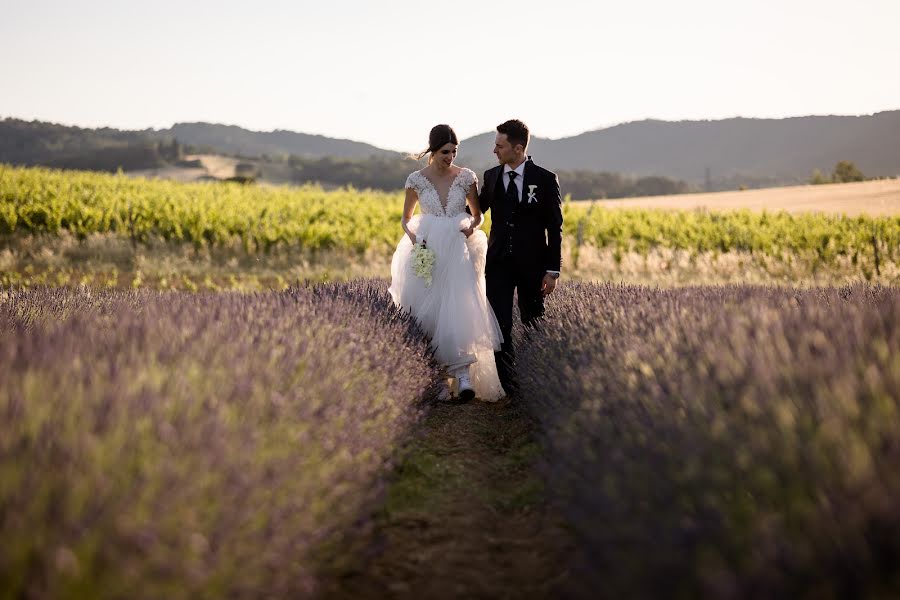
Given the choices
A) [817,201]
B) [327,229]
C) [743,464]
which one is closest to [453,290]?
[743,464]

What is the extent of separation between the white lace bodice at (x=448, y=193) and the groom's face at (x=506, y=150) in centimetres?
47

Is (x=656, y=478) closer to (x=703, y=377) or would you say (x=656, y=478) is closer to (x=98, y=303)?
(x=703, y=377)

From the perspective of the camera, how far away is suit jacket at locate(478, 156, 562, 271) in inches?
230

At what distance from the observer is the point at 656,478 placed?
2.18 metres

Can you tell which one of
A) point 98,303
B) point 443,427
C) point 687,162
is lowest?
point 443,427

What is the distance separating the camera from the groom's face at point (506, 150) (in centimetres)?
576

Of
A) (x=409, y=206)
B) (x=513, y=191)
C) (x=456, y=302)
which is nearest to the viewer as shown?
(x=513, y=191)

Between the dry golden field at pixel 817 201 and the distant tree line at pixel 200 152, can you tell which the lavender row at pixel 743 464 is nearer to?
the dry golden field at pixel 817 201

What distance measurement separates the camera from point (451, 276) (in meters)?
6.10

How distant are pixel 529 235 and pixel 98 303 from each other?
332 centimetres

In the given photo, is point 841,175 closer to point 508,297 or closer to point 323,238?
point 323,238

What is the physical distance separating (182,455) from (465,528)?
1.75 meters

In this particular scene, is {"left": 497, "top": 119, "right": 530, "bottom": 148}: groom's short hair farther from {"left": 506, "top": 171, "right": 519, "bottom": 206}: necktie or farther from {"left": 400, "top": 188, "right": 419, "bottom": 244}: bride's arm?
{"left": 400, "top": 188, "right": 419, "bottom": 244}: bride's arm

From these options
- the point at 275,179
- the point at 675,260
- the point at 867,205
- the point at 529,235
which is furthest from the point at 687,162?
the point at 529,235
